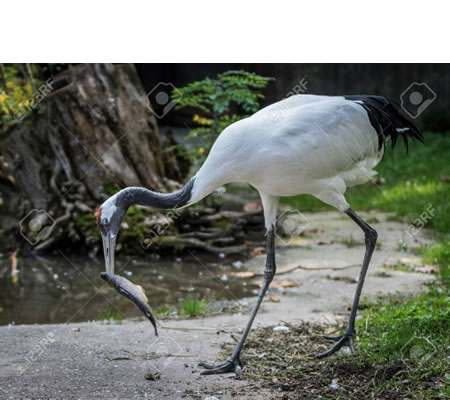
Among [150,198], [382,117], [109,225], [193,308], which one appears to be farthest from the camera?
[193,308]

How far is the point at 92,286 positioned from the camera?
20.9 feet

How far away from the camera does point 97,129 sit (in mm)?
7602

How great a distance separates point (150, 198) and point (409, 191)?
6028 mm

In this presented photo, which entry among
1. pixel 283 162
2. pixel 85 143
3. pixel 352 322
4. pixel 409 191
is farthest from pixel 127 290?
pixel 409 191

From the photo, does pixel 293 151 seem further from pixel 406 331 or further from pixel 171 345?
pixel 171 345

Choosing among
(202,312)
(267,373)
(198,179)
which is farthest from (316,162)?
(202,312)

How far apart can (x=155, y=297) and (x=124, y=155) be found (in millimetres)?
2358

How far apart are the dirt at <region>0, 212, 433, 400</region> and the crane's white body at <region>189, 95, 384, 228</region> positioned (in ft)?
3.38

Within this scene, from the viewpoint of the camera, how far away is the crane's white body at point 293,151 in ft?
13.8

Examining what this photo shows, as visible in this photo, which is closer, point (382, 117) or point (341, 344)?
point (341, 344)

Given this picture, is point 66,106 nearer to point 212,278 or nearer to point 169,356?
point 212,278

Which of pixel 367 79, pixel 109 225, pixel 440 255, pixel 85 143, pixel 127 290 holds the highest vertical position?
pixel 109 225

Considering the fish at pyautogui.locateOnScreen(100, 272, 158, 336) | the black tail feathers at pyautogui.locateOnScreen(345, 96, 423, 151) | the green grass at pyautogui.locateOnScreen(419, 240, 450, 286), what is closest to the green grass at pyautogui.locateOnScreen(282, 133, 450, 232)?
the green grass at pyautogui.locateOnScreen(419, 240, 450, 286)

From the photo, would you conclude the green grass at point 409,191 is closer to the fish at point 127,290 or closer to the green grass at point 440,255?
the green grass at point 440,255
